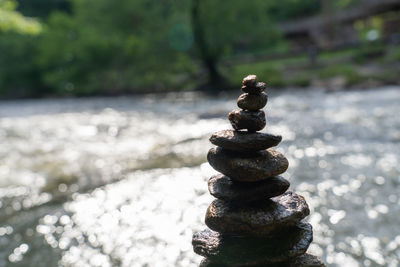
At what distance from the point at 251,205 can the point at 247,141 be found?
714 mm

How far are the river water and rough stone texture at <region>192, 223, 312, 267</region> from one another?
4.30 m

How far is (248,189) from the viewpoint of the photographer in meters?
4.18

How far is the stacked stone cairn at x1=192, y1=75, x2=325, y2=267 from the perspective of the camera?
13.5 feet

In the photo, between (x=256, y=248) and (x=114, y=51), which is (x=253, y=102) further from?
(x=114, y=51)

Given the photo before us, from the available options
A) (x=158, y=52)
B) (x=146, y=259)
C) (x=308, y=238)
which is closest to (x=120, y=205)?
(x=146, y=259)

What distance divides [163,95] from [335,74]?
16.0m

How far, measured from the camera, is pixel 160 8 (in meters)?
40.1

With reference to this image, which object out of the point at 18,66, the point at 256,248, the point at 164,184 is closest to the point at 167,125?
the point at 164,184

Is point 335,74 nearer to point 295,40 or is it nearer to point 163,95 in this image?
point 163,95

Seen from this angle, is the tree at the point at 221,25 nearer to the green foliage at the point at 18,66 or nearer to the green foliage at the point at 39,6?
the green foliage at the point at 18,66

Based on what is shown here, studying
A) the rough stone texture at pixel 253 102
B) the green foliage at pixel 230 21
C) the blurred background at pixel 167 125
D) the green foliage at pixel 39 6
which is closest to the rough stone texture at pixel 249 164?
the rough stone texture at pixel 253 102

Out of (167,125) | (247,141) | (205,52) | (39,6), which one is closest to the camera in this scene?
(247,141)

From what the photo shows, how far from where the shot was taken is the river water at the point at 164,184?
29.4 ft

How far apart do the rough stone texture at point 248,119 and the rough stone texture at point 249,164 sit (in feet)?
0.95
